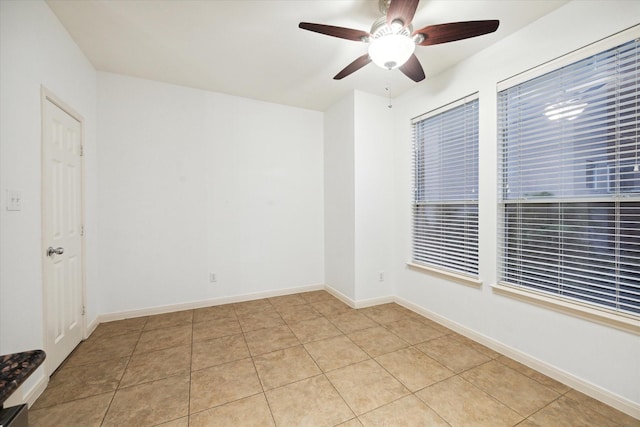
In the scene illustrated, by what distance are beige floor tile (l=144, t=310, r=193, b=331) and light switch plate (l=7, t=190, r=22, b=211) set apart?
5.66 ft

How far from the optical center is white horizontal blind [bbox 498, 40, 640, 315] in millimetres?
1698

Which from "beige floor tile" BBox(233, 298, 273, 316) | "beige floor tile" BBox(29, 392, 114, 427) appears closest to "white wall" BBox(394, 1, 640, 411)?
"beige floor tile" BBox(233, 298, 273, 316)

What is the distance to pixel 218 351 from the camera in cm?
240

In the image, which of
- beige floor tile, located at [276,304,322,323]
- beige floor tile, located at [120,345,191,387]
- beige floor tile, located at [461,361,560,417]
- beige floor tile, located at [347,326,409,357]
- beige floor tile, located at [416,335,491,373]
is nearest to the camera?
beige floor tile, located at [461,361,560,417]

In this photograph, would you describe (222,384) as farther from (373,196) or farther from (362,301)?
(373,196)

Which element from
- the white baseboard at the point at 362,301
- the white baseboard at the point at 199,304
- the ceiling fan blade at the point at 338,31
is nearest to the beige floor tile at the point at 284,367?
the white baseboard at the point at 362,301

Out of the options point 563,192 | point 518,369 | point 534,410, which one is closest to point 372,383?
point 534,410

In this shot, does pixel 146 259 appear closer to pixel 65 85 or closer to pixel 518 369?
pixel 65 85

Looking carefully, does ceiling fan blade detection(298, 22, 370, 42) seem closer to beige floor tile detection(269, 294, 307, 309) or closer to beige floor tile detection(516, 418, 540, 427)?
beige floor tile detection(516, 418, 540, 427)

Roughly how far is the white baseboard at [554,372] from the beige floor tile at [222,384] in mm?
2051

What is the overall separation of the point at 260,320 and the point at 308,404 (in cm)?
144

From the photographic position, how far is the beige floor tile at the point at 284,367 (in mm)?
1988

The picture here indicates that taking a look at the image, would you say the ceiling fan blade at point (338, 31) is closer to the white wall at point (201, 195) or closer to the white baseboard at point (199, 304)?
the white wall at point (201, 195)

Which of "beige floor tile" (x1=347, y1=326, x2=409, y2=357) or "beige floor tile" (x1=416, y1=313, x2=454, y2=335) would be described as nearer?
"beige floor tile" (x1=347, y1=326, x2=409, y2=357)
